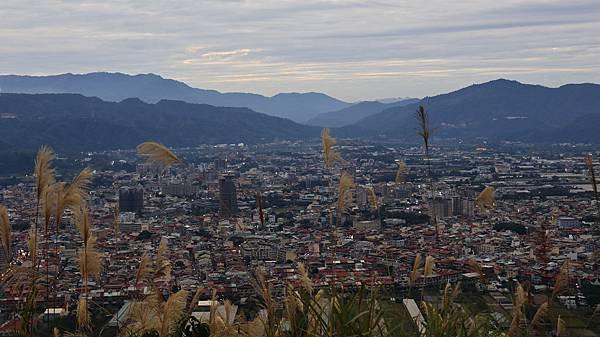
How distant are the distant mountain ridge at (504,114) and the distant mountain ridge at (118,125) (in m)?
9.96

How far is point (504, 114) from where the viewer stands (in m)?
74.3

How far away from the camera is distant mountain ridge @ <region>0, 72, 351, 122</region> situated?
121 meters

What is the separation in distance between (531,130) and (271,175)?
36.5 m

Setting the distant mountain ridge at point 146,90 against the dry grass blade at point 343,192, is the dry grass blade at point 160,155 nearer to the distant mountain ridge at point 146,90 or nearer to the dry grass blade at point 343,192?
the dry grass blade at point 343,192

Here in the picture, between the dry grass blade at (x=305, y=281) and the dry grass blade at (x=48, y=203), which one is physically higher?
the dry grass blade at (x=48, y=203)

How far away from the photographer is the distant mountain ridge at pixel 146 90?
398ft

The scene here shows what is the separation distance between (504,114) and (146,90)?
7304 cm

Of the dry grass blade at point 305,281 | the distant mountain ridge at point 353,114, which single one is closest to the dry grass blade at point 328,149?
the dry grass blade at point 305,281

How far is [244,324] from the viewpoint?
2.89 m

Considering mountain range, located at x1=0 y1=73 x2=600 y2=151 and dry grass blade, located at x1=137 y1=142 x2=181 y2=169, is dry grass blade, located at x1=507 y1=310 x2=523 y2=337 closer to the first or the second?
dry grass blade, located at x1=137 y1=142 x2=181 y2=169

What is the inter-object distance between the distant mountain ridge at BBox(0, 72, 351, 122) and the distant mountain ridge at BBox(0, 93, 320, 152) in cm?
5121

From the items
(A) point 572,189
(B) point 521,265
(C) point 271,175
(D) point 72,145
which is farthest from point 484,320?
(D) point 72,145

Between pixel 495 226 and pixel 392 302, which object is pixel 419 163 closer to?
pixel 495 226

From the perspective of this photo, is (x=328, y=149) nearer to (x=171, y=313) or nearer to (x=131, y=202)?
(x=171, y=313)
